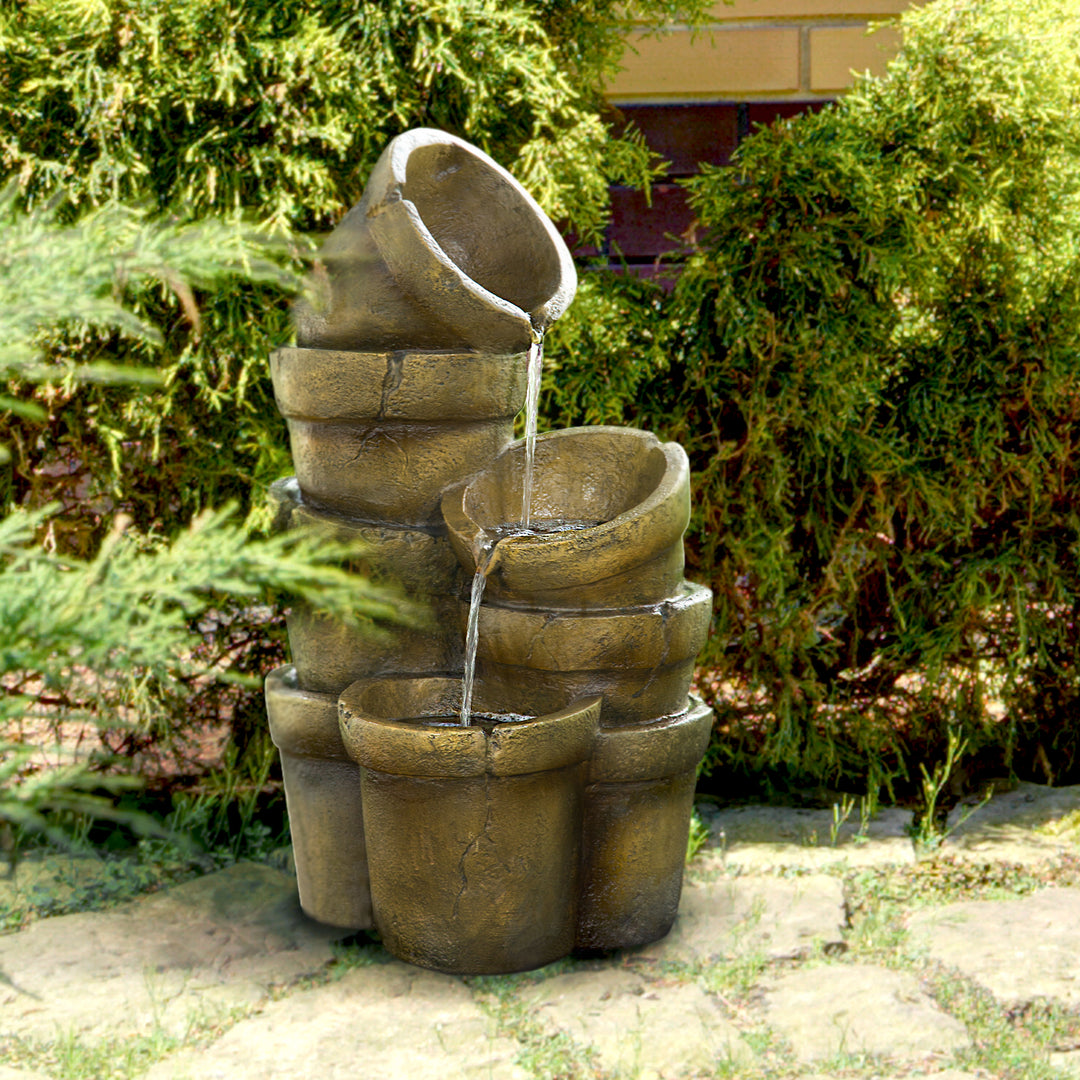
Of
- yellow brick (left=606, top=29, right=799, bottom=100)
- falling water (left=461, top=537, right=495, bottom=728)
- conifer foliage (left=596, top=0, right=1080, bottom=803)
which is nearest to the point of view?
falling water (left=461, top=537, right=495, bottom=728)

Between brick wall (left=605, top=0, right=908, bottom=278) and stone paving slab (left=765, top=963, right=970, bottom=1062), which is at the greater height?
brick wall (left=605, top=0, right=908, bottom=278)

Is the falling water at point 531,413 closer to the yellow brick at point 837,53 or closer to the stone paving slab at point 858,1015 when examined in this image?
the stone paving slab at point 858,1015

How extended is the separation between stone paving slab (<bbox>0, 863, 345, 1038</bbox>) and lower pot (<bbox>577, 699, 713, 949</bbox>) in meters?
0.68

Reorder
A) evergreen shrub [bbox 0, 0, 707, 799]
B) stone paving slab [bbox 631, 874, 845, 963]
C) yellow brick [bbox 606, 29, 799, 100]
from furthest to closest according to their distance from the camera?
1. yellow brick [bbox 606, 29, 799, 100]
2. evergreen shrub [bbox 0, 0, 707, 799]
3. stone paving slab [bbox 631, 874, 845, 963]

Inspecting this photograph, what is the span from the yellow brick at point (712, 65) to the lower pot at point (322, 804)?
3559mm

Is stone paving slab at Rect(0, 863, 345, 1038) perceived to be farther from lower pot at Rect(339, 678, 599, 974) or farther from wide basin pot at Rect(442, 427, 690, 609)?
wide basin pot at Rect(442, 427, 690, 609)

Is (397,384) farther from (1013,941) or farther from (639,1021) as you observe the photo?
(1013,941)

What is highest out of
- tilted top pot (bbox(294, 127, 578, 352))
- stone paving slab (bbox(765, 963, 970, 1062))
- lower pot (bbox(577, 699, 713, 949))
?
tilted top pot (bbox(294, 127, 578, 352))

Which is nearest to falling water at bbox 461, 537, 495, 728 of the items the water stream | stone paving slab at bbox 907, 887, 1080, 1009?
the water stream

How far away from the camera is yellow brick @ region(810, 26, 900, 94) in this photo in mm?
5801

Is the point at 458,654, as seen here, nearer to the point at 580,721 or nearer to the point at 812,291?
the point at 580,721

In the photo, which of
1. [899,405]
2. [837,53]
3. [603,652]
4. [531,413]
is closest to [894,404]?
[899,405]

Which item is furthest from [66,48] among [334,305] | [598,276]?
[598,276]

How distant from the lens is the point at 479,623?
2.93 m
